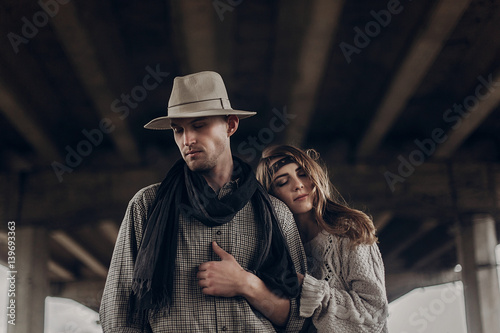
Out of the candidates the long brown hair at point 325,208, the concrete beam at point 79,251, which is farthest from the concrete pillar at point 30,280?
the long brown hair at point 325,208

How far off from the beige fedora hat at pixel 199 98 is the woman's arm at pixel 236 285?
1.41 ft

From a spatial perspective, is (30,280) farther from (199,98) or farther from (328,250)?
(199,98)

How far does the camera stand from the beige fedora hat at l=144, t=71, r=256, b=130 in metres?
2.09

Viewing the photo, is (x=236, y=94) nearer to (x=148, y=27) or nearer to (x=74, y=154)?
(x=148, y=27)

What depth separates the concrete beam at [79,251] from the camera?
917 cm

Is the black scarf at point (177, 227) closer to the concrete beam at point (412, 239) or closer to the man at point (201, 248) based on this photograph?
the man at point (201, 248)

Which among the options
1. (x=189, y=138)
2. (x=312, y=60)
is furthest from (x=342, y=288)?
(x=312, y=60)

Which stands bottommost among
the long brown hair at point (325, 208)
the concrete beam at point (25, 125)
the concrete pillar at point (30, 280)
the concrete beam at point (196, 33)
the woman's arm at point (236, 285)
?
the woman's arm at point (236, 285)

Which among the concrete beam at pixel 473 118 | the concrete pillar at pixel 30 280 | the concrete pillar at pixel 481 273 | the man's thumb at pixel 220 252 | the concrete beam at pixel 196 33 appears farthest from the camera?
the concrete pillar at pixel 481 273

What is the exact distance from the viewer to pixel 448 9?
3844 millimetres

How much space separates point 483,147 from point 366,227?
4.59 metres

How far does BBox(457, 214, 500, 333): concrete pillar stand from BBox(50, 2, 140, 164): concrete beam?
3773mm

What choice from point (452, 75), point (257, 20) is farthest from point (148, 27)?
point (452, 75)

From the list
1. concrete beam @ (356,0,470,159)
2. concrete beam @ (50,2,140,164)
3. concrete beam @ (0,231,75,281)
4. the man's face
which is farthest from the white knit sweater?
concrete beam @ (0,231,75,281)
